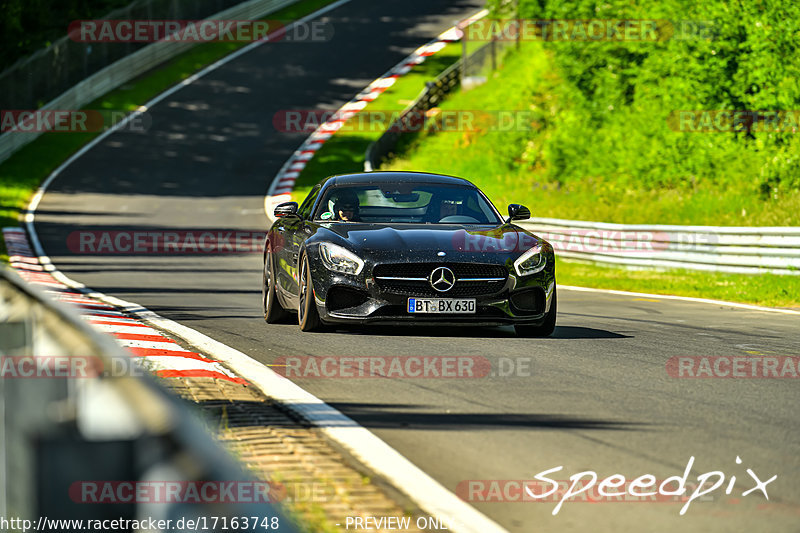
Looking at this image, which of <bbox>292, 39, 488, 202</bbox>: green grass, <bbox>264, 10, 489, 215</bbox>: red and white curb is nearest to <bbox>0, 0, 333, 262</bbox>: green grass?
<bbox>264, 10, 489, 215</bbox>: red and white curb

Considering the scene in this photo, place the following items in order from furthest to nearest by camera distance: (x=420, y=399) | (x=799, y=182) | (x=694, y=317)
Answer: (x=799, y=182)
(x=694, y=317)
(x=420, y=399)

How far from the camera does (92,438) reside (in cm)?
265

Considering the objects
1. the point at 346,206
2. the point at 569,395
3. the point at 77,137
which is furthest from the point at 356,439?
the point at 77,137

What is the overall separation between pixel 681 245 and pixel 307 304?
11.7 m

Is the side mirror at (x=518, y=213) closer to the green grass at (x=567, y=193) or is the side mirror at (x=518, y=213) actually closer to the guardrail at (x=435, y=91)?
the green grass at (x=567, y=193)

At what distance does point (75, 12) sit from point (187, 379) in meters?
45.4

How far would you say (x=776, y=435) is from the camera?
6.30 metres

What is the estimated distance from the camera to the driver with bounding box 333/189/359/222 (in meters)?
11.5

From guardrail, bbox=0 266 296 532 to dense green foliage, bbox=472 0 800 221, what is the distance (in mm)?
20389

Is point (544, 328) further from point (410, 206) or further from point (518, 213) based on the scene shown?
point (410, 206)

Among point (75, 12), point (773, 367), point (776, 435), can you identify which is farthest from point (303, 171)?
point (776, 435)

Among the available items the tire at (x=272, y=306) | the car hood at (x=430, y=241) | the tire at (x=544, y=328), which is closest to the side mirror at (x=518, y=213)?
the car hood at (x=430, y=241)

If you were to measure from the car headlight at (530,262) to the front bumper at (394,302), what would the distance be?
5 cm

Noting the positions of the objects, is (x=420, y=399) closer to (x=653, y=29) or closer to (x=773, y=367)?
(x=773, y=367)
